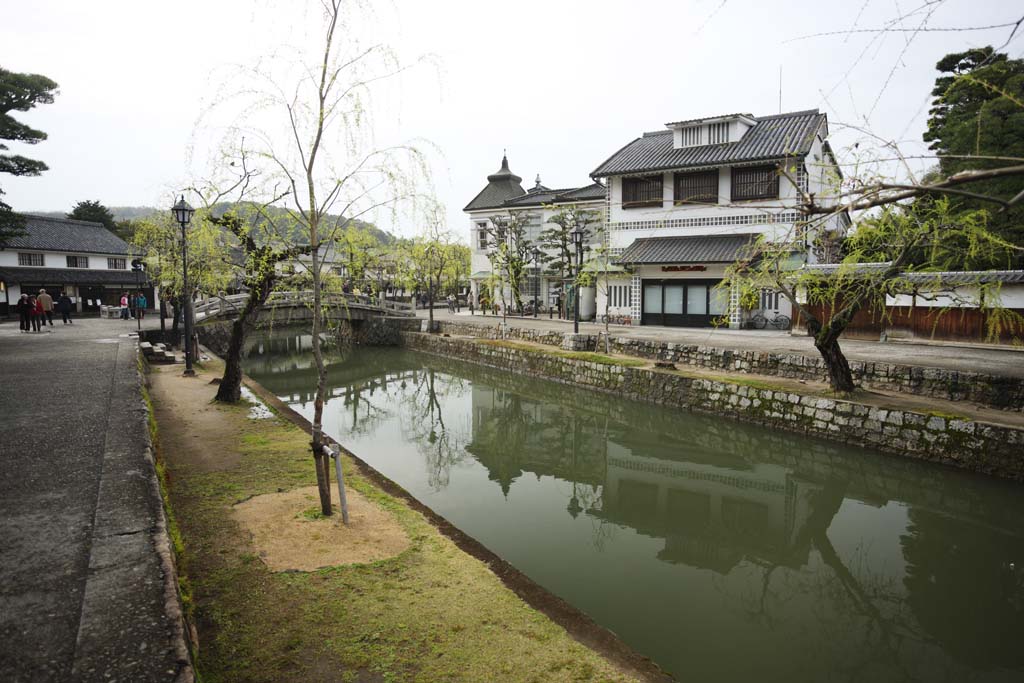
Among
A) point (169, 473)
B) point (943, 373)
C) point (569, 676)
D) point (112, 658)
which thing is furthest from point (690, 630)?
point (943, 373)

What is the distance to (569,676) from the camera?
3.95m

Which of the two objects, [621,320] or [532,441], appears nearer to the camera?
[532,441]

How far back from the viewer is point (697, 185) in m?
23.9

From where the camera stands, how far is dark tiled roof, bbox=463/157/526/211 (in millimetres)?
35656

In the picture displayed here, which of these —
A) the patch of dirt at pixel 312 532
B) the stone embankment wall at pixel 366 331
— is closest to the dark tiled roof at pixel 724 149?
the stone embankment wall at pixel 366 331

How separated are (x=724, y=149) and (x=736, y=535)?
1909 cm

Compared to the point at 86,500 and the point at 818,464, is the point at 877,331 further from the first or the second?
the point at 86,500

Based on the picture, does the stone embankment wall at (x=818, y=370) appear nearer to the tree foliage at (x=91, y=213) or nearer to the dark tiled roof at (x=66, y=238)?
the dark tiled roof at (x=66, y=238)

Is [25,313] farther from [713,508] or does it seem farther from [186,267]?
[713,508]

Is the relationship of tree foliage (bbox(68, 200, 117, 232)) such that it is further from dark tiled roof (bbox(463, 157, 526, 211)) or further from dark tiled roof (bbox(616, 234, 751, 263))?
dark tiled roof (bbox(616, 234, 751, 263))

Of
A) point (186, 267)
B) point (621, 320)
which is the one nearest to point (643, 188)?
→ point (621, 320)

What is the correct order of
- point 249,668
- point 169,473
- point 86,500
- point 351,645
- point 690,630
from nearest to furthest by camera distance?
point 249,668
point 351,645
point 86,500
point 690,630
point 169,473

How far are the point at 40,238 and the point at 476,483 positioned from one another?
118ft

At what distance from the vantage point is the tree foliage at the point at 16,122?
19.3 m
